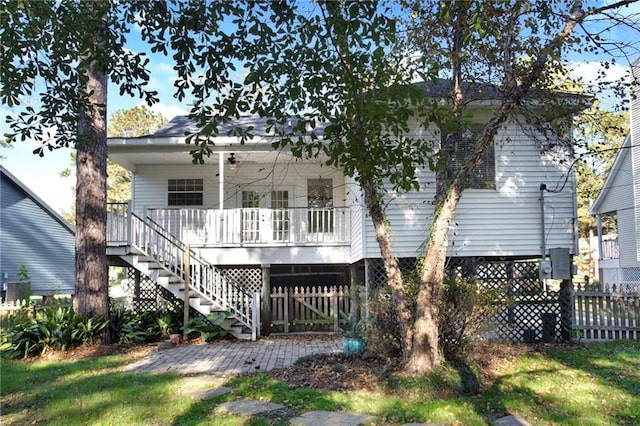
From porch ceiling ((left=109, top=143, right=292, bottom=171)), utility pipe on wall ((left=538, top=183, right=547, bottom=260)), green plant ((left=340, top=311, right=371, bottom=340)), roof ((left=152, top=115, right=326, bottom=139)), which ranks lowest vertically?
green plant ((left=340, top=311, right=371, bottom=340))

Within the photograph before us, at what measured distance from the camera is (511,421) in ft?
16.4

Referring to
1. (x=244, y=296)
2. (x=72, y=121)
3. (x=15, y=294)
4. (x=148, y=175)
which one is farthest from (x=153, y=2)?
(x=15, y=294)

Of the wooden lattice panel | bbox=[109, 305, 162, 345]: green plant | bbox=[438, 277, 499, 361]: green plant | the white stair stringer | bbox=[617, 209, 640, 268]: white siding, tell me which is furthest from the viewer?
bbox=[617, 209, 640, 268]: white siding

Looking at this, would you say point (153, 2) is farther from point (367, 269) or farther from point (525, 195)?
point (525, 195)

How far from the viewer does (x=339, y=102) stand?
13.7 ft

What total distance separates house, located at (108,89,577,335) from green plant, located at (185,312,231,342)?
32cm

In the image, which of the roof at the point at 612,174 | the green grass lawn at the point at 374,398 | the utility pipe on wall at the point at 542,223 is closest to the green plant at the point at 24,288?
the green grass lawn at the point at 374,398

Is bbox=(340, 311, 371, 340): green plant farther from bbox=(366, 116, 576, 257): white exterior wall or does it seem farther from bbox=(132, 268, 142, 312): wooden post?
bbox=(132, 268, 142, 312): wooden post

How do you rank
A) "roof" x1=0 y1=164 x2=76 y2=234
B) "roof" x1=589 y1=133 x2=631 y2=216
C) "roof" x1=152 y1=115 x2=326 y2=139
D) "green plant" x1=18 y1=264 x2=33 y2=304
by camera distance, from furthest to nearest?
"roof" x1=589 y1=133 x2=631 y2=216 < "roof" x1=0 y1=164 x2=76 y2=234 < "green plant" x1=18 y1=264 x2=33 y2=304 < "roof" x1=152 y1=115 x2=326 y2=139

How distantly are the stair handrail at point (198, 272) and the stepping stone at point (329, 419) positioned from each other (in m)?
5.92

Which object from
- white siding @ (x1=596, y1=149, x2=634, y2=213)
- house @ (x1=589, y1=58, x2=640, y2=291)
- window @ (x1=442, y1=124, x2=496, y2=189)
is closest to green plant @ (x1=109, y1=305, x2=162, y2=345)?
window @ (x1=442, y1=124, x2=496, y2=189)

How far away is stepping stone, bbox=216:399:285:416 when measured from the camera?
5254 mm

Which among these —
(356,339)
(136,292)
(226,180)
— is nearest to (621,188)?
(226,180)

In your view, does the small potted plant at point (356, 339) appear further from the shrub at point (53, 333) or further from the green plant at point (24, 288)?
the green plant at point (24, 288)
